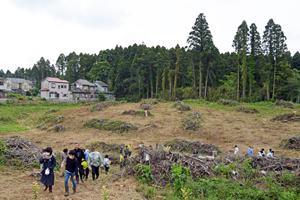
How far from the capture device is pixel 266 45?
3419 centimetres

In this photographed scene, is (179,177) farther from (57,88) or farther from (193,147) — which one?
(57,88)

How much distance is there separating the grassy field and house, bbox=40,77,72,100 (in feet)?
70.2

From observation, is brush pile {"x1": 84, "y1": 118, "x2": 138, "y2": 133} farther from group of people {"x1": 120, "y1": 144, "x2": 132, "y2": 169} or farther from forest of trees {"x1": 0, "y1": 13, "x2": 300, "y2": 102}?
forest of trees {"x1": 0, "y1": 13, "x2": 300, "y2": 102}

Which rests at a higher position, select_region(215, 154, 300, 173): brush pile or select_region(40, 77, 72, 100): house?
select_region(40, 77, 72, 100): house

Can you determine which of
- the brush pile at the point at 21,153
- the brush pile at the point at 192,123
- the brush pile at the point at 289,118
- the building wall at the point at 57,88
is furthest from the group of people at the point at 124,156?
the building wall at the point at 57,88

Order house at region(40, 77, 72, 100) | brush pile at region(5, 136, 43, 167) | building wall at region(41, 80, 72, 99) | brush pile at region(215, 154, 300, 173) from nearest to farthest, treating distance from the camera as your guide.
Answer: brush pile at region(215, 154, 300, 173), brush pile at region(5, 136, 43, 167), house at region(40, 77, 72, 100), building wall at region(41, 80, 72, 99)

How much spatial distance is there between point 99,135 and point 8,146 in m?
9.93

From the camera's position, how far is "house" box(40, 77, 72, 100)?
5272 cm

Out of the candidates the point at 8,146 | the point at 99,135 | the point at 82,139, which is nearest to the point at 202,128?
the point at 99,135

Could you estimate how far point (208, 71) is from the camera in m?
42.5

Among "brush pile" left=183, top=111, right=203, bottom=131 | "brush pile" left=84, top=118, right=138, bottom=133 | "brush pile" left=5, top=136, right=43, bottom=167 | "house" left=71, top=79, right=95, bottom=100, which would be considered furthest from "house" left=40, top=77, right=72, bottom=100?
"brush pile" left=5, top=136, right=43, bottom=167

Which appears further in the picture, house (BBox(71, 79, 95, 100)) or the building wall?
house (BBox(71, 79, 95, 100))

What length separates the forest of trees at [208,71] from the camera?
33938 millimetres

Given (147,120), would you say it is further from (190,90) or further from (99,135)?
(190,90)
